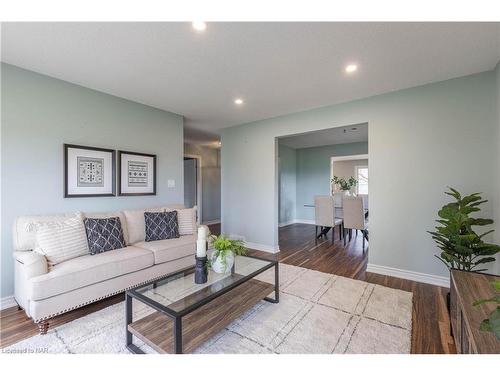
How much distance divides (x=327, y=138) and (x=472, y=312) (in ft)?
17.3

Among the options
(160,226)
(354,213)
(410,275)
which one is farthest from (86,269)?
(354,213)

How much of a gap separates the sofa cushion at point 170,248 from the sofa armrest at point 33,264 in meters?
0.88

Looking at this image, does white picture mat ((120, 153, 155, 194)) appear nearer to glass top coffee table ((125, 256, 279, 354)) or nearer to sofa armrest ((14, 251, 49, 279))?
sofa armrest ((14, 251, 49, 279))

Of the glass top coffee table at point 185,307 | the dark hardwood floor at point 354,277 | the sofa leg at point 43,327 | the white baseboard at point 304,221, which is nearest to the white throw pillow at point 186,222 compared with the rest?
the dark hardwood floor at point 354,277

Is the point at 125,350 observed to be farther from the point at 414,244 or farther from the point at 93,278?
the point at 414,244

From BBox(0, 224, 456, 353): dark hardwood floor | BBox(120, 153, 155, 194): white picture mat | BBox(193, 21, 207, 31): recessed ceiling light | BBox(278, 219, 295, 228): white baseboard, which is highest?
Answer: BBox(193, 21, 207, 31): recessed ceiling light

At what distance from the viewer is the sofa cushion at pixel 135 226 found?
2.84m

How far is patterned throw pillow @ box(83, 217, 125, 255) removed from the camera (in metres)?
2.35

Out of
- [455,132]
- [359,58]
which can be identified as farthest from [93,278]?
[455,132]

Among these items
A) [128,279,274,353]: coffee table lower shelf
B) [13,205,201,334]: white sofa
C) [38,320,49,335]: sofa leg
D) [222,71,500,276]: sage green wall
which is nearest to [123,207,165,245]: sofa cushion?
[13,205,201,334]: white sofa

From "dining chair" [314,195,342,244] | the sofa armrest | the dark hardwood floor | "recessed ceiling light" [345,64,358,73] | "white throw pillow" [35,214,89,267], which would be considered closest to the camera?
the dark hardwood floor

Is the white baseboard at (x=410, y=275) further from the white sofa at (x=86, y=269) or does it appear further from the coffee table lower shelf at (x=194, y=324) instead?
the white sofa at (x=86, y=269)

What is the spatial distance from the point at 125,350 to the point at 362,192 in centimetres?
926

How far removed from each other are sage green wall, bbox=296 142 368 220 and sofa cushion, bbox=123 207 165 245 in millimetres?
5420
